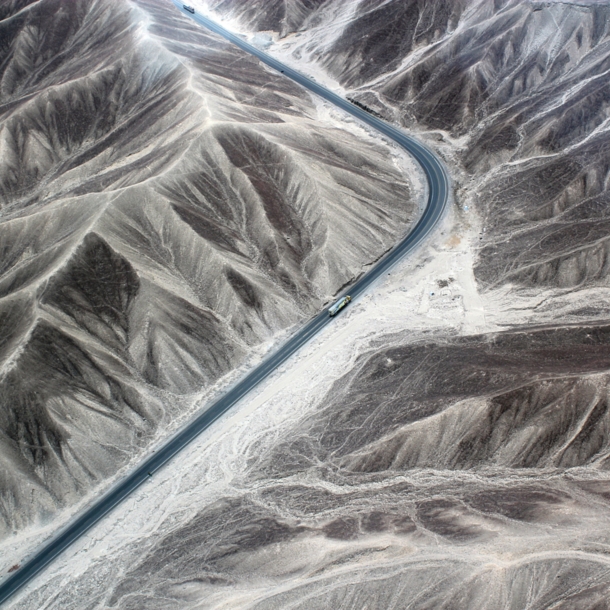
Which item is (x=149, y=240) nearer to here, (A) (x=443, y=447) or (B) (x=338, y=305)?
(B) (x=338, y=305)

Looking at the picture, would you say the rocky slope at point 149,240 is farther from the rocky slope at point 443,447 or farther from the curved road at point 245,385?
the rocky slope at point 443,447

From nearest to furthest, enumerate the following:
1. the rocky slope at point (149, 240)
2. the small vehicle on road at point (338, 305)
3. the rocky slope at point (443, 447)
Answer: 1. the rocky slope at point (443, 447)
2. the rocky slope at point (149, 240)
3. the small vehicle on road at point (338, 305)

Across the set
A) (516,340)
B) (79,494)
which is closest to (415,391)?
(516,340)

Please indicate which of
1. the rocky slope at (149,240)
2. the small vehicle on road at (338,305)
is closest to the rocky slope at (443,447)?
the small vehicle on road at (338,305)

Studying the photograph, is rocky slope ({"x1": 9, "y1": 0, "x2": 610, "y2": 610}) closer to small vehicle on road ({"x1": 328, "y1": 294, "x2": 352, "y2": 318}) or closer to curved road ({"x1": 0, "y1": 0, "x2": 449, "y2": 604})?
small vehicle on road ({"x1": 328, "y1": 294, "x2": 352, "y2": 318})

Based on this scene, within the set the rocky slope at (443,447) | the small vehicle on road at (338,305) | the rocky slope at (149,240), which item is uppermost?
the rocky slope at (149,240)

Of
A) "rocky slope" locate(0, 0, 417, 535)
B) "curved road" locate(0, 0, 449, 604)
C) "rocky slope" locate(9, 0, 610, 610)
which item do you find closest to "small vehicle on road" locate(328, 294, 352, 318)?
"curved road" locate(0, 0, 449, 604)
